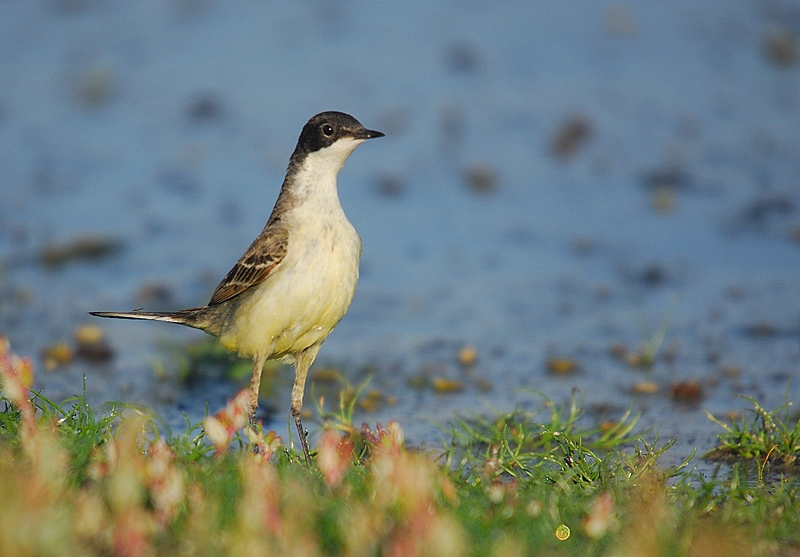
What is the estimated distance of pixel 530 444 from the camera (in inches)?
286

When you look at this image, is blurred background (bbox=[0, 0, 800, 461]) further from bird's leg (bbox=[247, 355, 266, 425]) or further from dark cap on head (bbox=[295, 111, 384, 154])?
dark cap on head (bbox=[295, 111, 384, 154])

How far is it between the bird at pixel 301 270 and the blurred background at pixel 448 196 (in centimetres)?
139

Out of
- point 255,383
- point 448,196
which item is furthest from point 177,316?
point 448,196

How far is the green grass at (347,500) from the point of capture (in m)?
4.53

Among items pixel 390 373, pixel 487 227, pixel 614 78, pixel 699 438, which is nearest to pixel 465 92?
pixel 614 78

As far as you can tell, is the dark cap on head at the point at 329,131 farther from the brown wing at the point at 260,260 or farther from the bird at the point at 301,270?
the brown wing at the point at 260,260

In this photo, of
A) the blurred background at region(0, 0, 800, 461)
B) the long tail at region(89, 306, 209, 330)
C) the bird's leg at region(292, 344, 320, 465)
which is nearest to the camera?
the bird's leg at region(292, 344, 320, 465)

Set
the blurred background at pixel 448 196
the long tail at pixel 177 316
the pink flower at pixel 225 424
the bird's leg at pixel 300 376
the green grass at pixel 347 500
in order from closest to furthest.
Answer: the green grass at pixel 347 500
the pink flower at pixel 225 424
the bird's leg at pixel 300 376
the long tail at pixel 177 316
the blurred background at pixel 448 196

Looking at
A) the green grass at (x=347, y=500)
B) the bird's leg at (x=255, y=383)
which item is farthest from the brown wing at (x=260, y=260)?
the green grass at (x=347, y=500)

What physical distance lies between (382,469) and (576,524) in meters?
0.98

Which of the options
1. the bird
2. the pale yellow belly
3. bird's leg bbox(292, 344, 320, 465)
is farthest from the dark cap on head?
bird's leg bbox(292, 344, 320, 465)

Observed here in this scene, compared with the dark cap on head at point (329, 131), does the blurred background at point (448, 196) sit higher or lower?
lower

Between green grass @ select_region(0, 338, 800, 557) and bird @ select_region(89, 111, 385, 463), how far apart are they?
85 cm

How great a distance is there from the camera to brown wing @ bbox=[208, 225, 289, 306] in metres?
6.97
